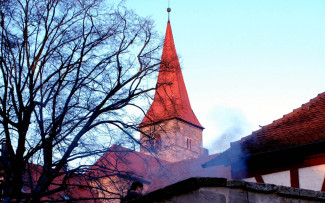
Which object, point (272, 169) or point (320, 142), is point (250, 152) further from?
point (320, 142)

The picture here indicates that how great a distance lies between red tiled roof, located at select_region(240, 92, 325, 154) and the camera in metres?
12.4

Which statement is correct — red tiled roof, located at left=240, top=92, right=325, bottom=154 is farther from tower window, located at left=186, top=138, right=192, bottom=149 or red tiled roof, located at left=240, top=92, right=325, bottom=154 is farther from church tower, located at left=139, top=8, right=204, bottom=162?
tower window, located at left=186, top=138, right=192, bottom=149

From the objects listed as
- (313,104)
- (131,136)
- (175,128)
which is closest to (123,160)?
(131,136)

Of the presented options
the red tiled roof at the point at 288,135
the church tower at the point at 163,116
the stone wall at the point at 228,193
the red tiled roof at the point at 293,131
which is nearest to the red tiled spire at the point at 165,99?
the church tower at the point at 163,116

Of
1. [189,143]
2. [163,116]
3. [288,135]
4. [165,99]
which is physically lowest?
[288,135]

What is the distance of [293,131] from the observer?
42.3ft

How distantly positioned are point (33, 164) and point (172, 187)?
7.68 meters

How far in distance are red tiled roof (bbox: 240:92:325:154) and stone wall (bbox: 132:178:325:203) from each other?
7.22 meters

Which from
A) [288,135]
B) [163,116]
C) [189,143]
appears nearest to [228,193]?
[288,135]

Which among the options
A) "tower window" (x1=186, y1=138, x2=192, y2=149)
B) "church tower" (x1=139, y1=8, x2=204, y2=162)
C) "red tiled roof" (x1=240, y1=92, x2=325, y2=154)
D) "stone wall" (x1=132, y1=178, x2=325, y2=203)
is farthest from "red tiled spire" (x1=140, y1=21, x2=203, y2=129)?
"tower window" (x1=186, y1=138, x2=192, y2=149)

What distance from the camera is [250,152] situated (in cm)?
1303

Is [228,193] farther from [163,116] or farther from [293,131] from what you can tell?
[163,116]

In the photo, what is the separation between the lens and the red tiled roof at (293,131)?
40.5 feet

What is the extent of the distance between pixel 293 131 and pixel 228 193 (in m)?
8.57
